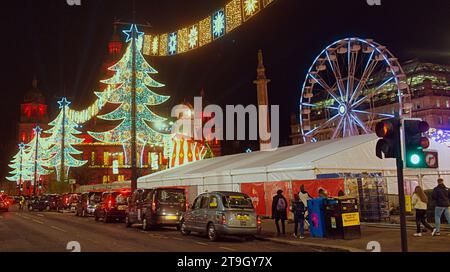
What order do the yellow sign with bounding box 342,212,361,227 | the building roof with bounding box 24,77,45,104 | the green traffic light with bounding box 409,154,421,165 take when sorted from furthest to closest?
the building roof with bounding box 24,77,45,104 < the yellow sign with bounding box 342,212,361,227 < the green traffic light with bounding box 409,154,421,165

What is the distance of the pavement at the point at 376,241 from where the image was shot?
1346 cm

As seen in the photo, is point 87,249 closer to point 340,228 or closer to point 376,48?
point 340,228

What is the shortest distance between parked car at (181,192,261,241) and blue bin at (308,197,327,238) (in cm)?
188

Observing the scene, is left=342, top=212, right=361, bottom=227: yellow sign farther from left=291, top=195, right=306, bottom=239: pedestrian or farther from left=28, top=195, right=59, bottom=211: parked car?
left=28, top=195, right=59, bottom=211: parked car

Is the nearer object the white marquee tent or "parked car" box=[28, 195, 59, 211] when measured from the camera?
the white marquee tent

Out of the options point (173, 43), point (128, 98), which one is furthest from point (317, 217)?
point (128, 98)

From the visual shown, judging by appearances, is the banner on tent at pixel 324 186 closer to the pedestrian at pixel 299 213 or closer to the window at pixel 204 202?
the pedestrian at pixel 299 213

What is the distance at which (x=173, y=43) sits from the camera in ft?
82.9

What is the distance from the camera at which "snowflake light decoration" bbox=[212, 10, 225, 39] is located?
67.2 ft

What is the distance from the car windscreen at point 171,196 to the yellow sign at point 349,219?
26.5 ft

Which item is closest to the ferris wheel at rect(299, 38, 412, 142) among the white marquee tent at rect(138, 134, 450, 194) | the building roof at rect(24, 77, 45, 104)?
the white marquee tent at rect(138, 134, 450, 194)

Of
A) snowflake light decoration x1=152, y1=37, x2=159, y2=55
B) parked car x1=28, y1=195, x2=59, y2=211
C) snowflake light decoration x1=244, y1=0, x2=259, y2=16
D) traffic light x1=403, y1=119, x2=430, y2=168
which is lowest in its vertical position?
parked car x1=28, y1=195, x2=59, y2=211
